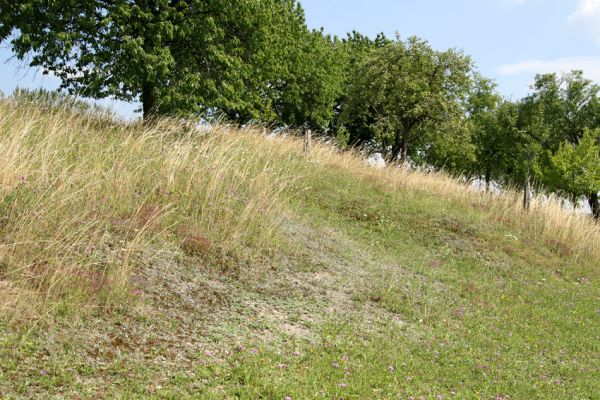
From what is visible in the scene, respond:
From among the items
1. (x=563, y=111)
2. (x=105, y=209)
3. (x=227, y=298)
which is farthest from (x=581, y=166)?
(x=105, y=209)

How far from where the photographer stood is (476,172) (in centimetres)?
4553

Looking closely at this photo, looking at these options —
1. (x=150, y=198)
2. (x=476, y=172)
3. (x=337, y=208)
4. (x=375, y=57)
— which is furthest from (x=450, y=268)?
(x=476, y=172)

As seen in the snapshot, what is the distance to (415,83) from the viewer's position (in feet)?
83.5

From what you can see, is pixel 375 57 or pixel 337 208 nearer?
pixel 337 208

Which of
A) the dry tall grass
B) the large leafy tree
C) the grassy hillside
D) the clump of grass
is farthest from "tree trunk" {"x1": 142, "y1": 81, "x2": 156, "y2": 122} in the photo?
the clump of grass

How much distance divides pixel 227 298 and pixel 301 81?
26719 mm

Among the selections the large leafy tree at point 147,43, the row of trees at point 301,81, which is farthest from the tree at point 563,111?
the large leafy tree at point 147,43

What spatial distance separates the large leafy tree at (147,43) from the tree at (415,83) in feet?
38.1

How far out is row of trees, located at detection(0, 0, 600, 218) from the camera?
1320 cm

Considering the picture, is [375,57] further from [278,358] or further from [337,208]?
[278,358]

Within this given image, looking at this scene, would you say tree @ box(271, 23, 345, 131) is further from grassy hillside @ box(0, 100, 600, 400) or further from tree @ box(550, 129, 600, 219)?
grassy hillside @ box(0, 100, 600, 400)

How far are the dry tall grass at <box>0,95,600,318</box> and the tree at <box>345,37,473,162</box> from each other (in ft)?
52.5

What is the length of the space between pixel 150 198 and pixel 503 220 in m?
10.8

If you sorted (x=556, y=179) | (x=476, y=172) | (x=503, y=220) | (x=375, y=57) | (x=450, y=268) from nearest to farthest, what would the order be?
(x=450, y=268) → (x=503, y=220) → (x=375, y=57) → (x=556, y=179) → (x=476, y=172)
